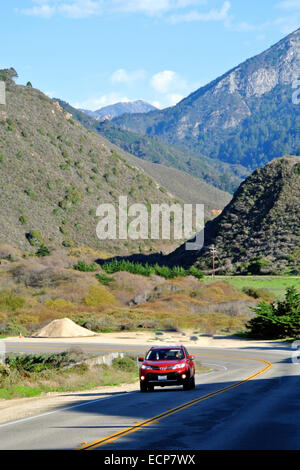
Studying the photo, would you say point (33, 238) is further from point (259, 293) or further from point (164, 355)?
point (164, 355)

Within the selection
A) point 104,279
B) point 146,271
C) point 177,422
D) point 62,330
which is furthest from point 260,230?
point 177,422

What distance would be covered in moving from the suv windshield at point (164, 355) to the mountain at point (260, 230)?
71.7 meters

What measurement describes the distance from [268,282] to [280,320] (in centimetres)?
3230

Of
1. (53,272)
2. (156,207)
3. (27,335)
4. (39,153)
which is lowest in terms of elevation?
(27,335)

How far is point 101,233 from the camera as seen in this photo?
11988cm

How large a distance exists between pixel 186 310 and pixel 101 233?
55441mm

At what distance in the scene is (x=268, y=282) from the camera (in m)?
83.3

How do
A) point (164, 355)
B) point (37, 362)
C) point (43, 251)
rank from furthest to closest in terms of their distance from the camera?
point (43, 251) < point (37, 362) < point (164, 355)

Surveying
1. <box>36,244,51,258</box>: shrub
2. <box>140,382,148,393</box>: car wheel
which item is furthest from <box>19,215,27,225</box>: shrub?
<box>140,382,148,393</box>: car wheel

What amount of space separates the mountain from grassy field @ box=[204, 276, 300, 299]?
203 inches

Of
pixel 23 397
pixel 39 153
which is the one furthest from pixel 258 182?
pixel 23 397
